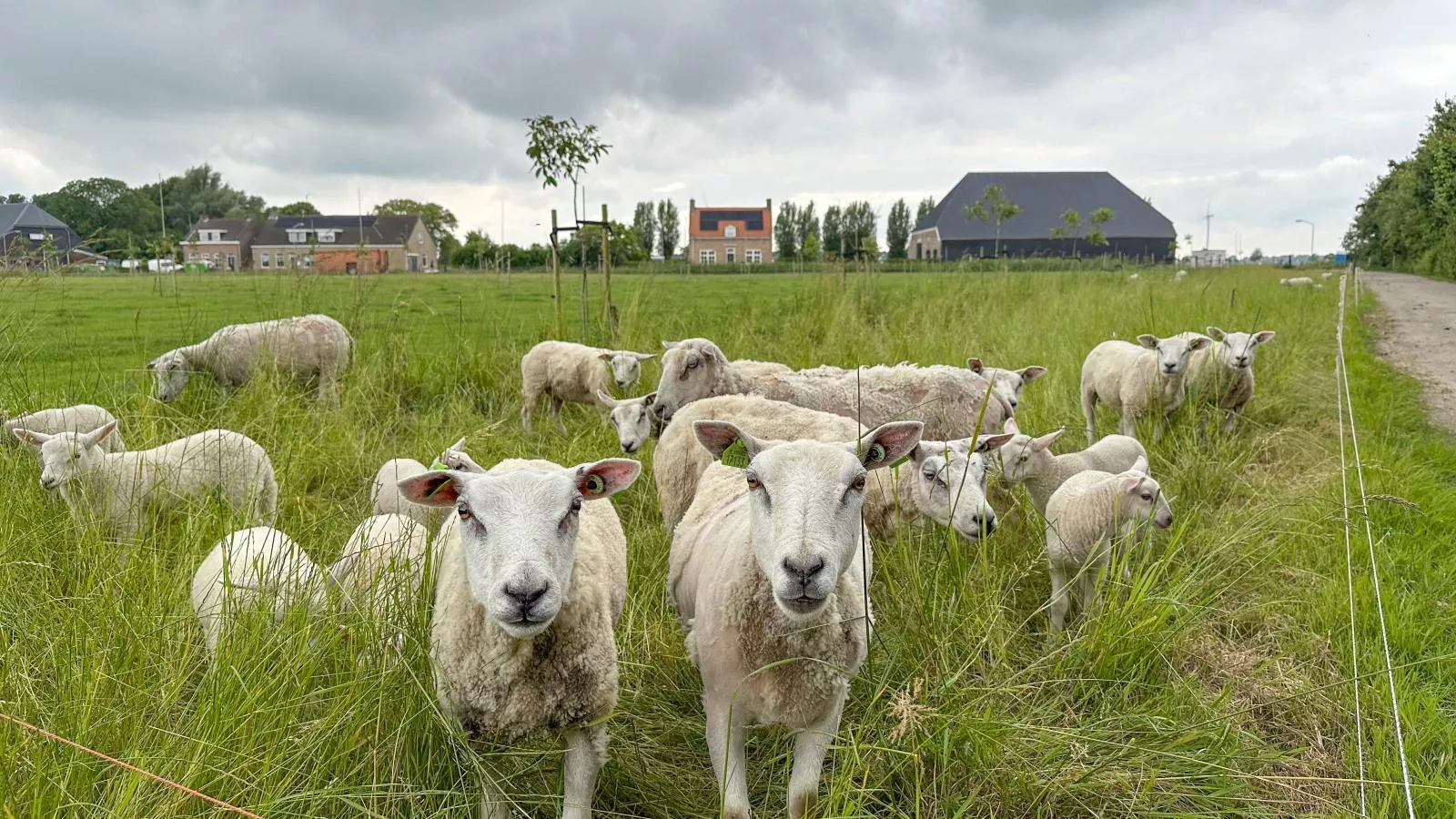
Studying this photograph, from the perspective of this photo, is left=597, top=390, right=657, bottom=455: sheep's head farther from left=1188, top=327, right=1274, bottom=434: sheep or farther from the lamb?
left=1188, top=327, right=1274, bottom=434: sheep

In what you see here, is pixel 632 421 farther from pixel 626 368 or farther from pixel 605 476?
pixel 605 476

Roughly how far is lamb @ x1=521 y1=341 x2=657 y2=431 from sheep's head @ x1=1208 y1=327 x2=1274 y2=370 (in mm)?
5611

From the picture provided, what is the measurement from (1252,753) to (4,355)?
261 inches

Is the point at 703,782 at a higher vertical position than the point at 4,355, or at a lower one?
lower

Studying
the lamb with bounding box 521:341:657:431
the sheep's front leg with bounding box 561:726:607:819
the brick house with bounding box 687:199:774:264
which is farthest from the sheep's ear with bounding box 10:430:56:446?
the brick house with bounding box 687:199:774:264

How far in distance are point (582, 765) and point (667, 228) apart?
98.9 metres

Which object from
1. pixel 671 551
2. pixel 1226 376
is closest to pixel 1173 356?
pixel 1226 376

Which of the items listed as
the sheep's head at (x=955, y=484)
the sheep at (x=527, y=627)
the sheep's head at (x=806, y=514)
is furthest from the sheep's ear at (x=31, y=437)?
the sheep's head at (x=955, y=484)

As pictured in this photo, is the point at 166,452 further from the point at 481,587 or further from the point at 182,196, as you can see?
the point at 182,196

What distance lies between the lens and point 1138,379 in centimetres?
802

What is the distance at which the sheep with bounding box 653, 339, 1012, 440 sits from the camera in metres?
6.51

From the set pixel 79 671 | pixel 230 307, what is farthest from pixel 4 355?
pixel 230 307

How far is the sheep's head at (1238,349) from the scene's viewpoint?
779 centimetres

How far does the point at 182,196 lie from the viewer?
47.1 meters
